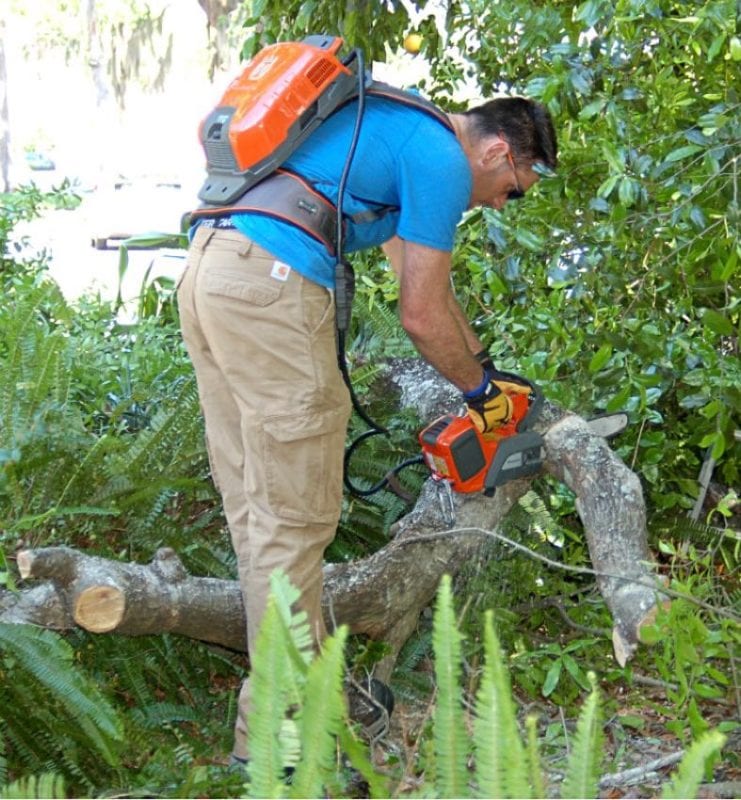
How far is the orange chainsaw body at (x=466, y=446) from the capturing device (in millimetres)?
3549

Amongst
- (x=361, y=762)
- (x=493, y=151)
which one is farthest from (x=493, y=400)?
(x=361, y=762)

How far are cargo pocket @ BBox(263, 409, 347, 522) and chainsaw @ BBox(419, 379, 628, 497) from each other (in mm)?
371

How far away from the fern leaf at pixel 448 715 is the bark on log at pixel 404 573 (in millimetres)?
1770

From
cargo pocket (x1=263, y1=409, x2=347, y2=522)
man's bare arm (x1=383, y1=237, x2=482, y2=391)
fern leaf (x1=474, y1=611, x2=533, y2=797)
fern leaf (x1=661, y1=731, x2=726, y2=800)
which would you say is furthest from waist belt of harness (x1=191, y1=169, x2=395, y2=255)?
fern leaf (x1=661, y1=731, x2=726, y2=800)

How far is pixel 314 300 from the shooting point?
3275mm

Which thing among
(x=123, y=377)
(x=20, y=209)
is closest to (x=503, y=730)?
(x=123, y=377)

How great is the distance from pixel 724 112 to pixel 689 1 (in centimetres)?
53

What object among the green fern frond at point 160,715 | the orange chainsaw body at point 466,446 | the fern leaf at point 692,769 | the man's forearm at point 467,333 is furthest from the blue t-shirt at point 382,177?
the fern leaf at point 692,769

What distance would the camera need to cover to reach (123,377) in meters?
5.14

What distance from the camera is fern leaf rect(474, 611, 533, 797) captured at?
1.39 meters

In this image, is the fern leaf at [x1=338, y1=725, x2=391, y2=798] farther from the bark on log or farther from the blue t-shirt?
the blue t-shirt

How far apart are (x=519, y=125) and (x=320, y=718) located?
8.18 ft

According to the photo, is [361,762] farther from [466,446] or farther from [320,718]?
[466,446]

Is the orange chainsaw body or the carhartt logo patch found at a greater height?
the carhartt logo patch
